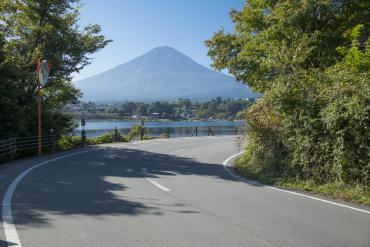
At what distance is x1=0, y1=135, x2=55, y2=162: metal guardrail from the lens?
666 inches

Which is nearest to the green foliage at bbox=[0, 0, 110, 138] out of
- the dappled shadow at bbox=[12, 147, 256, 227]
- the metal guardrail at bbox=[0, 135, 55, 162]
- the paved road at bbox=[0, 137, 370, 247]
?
the metal guardrail at bbox=[0, 135, 55, 162]

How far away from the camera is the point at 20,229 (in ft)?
20.5

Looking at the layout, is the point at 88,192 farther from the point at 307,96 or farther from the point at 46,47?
the point at 46,47

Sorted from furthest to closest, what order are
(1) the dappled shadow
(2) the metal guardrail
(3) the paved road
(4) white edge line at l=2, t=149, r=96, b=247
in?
(2) the metal guardrail, (1) the dappled shadow, (3) the paved road, (4) white edge line at l=2, t=149, r=96, b=247

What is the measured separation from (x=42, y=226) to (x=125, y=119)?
1995 inches

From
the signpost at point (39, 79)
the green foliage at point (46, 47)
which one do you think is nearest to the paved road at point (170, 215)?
the signpost at point (39, 79)

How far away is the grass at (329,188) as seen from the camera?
9.19 meters

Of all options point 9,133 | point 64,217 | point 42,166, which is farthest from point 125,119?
point 64,217

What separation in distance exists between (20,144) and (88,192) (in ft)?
36.5

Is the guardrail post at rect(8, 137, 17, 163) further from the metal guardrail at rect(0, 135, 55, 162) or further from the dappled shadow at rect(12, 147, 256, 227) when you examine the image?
the dappled shadow at rect(12, 147, 256, 227)

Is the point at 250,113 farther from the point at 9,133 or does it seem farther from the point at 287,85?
the point at 9,133

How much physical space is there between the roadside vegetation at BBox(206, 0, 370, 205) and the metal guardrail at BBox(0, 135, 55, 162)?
9.11 m

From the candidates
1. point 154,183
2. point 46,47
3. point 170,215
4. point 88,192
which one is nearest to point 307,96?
point 154,183

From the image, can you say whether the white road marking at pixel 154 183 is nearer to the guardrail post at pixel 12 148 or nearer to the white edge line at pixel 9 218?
the white edge line at pixel 9 218
